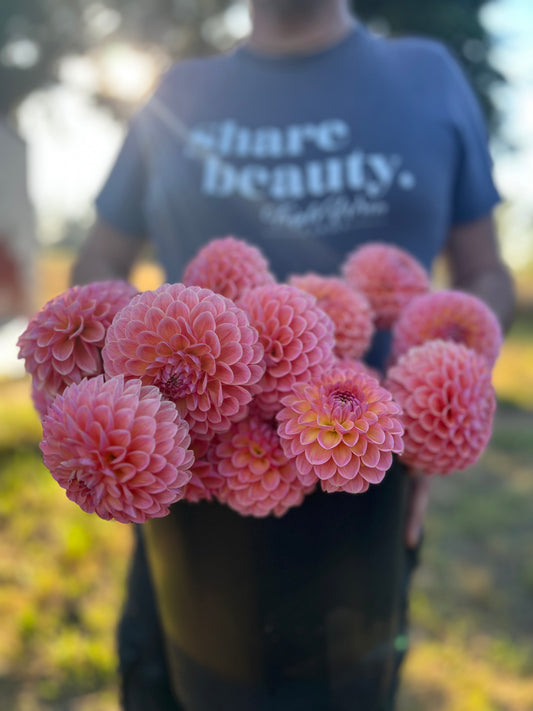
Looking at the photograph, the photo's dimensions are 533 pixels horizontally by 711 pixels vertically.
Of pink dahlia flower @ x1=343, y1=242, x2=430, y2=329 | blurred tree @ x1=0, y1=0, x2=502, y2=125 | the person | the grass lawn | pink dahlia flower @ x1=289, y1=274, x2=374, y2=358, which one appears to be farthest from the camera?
blurred tree @ x1=0, y1=0, x2=502, y2=125

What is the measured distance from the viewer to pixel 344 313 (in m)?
0.73

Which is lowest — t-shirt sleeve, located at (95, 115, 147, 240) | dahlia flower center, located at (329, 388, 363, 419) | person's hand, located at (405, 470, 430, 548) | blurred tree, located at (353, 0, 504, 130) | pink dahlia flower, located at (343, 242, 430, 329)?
person's hand, located at (405, 470, 430, 548)

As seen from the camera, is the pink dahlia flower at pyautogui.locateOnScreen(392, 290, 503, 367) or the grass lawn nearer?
the pink dahlia flower at pyautogui.locateOnScreen(392, 290, 503, 367)

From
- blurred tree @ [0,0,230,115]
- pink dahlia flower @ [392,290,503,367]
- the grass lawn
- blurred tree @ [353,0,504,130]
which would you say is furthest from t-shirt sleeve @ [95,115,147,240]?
blurred tree @ [0,0,230,115]

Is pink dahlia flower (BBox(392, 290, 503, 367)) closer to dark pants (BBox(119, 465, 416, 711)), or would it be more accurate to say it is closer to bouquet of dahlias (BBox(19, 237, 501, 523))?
bouquet of dahlias (BBox(19, 237, 501, 523))

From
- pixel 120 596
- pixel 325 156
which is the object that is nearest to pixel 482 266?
pixel 325 156

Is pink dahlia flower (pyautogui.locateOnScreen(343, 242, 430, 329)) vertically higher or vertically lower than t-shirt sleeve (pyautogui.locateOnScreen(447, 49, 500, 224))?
lower

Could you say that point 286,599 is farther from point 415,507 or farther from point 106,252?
point 106,252

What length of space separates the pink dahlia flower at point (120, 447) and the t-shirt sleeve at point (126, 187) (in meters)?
0.99

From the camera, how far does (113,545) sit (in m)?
2.87

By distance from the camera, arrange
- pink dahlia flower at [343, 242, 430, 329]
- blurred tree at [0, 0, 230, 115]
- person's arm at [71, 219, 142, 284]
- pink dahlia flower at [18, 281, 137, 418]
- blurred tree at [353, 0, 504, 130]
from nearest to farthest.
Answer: pink dahlia flower at [18, 281, 137, 418], pink dahlia flower at [343, 242, 430, 329], person's arm at [71, 219, 142, 284], blurred tree at [353, 0, 504, 130], blurred tree at [0, 0, 230, 115]

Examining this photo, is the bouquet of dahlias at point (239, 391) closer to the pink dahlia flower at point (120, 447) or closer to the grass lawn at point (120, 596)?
the pink dahlia flower at point (120, 447)

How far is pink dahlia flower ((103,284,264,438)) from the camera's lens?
542 mm

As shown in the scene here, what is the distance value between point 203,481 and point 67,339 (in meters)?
0.22
